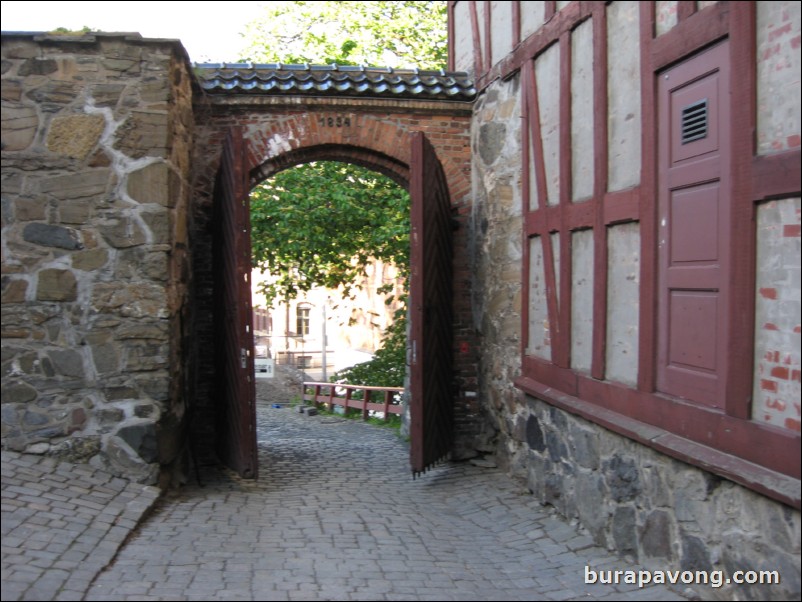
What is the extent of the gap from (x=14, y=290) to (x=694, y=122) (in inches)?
190

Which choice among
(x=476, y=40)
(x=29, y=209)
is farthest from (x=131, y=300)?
(x=476, y=40)

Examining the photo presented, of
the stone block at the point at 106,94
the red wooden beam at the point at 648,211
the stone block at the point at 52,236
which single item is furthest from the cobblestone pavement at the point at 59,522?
the red wooden beam at the point at 648,211

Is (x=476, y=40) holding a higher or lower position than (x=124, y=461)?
higher

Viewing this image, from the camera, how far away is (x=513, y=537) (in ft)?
19.3

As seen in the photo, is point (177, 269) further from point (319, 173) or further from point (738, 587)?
point (319, 173)

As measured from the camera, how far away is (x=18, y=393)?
5.83 meters

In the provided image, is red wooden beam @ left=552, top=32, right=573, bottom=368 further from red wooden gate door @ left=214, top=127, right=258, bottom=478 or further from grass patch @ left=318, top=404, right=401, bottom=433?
grass patch @ left=318, top=404, right=401, bottom=433

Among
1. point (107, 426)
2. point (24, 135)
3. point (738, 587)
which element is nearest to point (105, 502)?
point (107, 426)

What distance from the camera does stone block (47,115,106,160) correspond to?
598cm

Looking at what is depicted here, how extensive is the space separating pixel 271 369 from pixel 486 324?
25.1 ft

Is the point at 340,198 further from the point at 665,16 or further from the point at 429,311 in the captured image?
the point at 665,16

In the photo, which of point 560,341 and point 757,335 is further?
point 560,341

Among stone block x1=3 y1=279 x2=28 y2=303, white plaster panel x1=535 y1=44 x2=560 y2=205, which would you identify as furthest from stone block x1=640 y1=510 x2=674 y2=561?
stone block x1=3 y1=279 x2=28 y2=303
